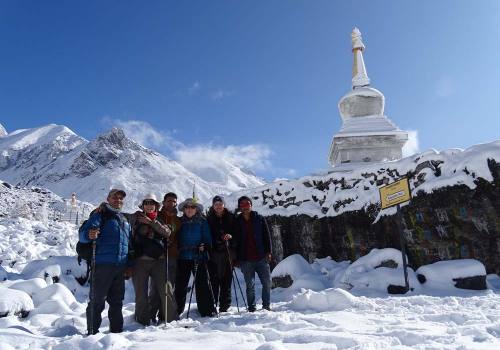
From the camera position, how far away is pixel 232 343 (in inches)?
175

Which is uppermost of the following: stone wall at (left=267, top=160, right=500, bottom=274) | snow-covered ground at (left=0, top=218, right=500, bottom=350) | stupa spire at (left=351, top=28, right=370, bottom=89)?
stupa spire at (left=351, top=28, right=370, bottom=89)

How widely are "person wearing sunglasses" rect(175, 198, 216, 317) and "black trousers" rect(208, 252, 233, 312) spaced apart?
0.40m

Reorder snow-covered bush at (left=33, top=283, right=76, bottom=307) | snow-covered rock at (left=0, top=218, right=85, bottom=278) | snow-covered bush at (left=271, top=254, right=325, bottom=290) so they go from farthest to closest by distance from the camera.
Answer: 1. snow-covered rock at (left=0, top=218, right=85, bottom=278)
2. snow-covered bush at (left=271, top=254, right=325, bottom=290)
3. snow-covered bush at (left=33, top=283, right=76, bottom=307)

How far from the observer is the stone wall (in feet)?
32.5

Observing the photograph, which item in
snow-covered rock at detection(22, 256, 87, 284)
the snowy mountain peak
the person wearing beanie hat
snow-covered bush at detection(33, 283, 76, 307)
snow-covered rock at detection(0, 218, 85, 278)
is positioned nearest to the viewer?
the person wearing beanie hat

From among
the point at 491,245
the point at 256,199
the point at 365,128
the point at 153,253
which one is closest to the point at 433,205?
the point at 491,245

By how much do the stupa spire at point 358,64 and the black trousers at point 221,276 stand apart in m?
19.8

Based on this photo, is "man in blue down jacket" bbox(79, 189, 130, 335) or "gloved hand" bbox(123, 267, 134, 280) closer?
"man in blue down jacket" bbox(79, 189, 130, 335)

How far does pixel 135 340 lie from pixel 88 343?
0.59m

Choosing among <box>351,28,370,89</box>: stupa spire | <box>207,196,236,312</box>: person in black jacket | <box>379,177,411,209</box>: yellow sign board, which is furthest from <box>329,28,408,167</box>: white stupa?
<box>207,196,236,312</box>: person in black jacket

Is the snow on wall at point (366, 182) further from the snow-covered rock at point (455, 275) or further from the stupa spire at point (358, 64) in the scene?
the stupa spire at point (358, 64)

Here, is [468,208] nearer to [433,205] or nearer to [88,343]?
[433,205]

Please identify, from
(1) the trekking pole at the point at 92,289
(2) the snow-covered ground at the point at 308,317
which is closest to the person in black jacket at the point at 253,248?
(2) the snow-covered ground at the point at 308,317

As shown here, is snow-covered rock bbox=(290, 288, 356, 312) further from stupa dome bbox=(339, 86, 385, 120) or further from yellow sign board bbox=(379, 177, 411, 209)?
stupa dome bbox=(339, 86, 385, 120)
